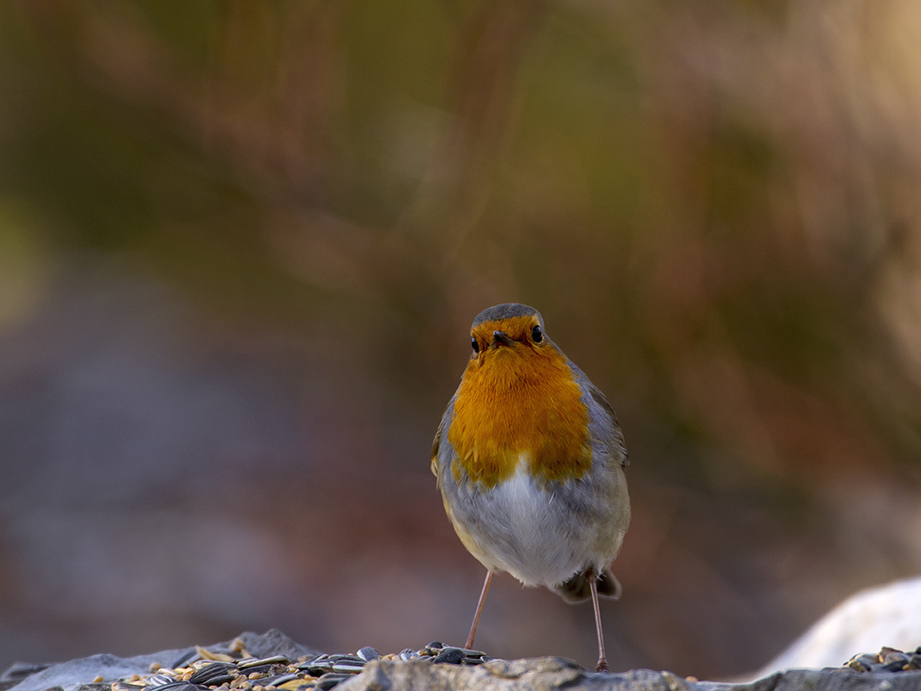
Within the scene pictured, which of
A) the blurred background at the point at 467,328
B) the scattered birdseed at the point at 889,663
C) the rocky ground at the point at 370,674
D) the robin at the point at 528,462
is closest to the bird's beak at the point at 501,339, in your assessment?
the robin at the point at 528,462

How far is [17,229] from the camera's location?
11398mm

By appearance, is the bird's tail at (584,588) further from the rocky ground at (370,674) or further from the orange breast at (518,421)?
the rocky ground at (370,674)

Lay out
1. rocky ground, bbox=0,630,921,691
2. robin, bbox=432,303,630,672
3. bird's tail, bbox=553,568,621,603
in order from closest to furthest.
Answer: rocky ground, bbox=0,630,921,691 → robin, bbox=432,303,630,672 → bird's tail, bbox=553,568,621,603

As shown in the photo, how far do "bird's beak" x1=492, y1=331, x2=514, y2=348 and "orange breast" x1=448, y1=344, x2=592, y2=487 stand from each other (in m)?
0.02

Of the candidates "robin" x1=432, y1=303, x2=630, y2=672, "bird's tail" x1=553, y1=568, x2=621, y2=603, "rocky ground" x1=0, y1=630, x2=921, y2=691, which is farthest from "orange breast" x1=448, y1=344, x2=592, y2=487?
"bird's tail" x1=553, y1=568, x2=621, y2=603

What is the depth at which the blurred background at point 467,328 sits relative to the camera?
6793 mm

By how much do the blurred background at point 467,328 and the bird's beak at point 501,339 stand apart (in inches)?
170

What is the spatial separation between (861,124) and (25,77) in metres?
9.11

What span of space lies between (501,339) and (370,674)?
1.19 metres

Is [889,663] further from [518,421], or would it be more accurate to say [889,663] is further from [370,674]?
[370,674]

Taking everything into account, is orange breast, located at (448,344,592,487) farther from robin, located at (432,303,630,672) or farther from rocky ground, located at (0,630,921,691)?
rocky ground, located at (0,630,921,691)

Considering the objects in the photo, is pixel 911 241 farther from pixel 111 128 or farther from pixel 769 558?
pixel 111 128

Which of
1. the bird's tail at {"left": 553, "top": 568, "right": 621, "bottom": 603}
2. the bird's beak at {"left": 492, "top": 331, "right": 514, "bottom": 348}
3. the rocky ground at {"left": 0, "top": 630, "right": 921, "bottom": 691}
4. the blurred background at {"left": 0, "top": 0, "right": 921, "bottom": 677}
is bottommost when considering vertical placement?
the rocky ground at {"left": 0, "top": 630, "right": 921, "bottom": 691}

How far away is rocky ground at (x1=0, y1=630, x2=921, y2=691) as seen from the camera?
6.53 feet
